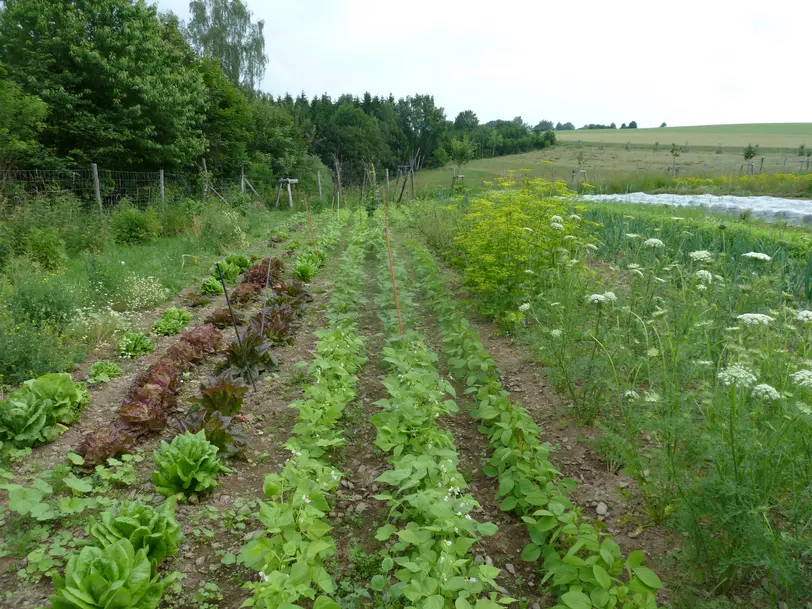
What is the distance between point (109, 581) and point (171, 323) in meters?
4.35

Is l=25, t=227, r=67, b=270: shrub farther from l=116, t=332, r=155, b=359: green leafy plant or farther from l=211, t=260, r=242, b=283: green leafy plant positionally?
l=116, t=332, r=155, b=359: green leafy plant

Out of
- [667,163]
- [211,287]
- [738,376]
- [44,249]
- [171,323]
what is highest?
[667,163]

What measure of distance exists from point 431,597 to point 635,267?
3047 mm

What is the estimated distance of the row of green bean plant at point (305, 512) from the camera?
208cm

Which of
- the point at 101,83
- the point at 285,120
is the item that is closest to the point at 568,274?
the point at 101,83

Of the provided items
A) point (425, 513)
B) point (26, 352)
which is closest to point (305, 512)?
point (425, 513)

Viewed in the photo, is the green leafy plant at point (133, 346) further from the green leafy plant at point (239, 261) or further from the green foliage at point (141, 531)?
Answer: the green leafy plant at point (239, 261)

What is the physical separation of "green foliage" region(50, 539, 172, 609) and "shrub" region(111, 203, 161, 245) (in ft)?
31.0

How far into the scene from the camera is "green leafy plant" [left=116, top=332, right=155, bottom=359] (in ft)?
17.4

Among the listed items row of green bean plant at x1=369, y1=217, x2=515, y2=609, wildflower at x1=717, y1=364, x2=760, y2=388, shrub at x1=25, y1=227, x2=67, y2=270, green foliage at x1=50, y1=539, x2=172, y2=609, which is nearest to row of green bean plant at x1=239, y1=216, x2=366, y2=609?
row of green bean plant at x1=369, y1=217, x2=515, y2=609

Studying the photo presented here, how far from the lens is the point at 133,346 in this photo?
5.34 meters

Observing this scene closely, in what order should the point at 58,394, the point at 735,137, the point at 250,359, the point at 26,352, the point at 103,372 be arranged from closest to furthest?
the point at 58,394
the point at 26,352
the point at 103,372
the point at 250,359
the point at 735,137

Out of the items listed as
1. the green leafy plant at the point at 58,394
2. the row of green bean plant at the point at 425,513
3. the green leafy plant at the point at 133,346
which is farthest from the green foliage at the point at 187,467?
the green leafy plant at the point at 133,346

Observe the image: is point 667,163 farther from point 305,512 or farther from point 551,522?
point 305,512
